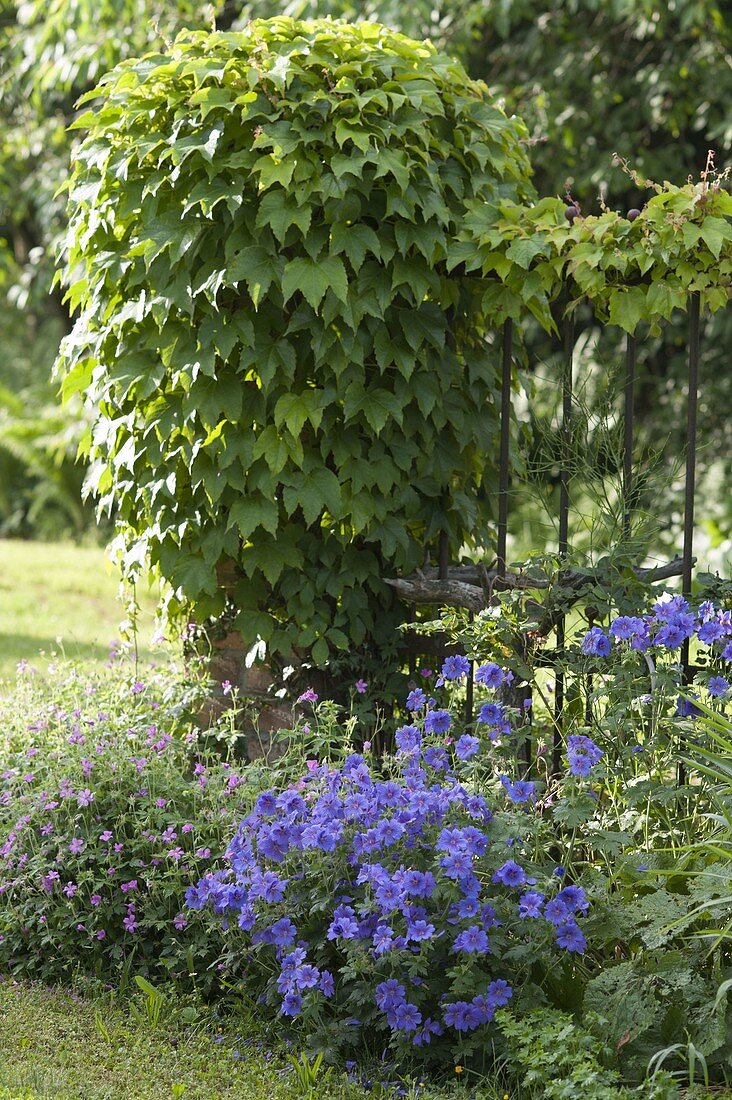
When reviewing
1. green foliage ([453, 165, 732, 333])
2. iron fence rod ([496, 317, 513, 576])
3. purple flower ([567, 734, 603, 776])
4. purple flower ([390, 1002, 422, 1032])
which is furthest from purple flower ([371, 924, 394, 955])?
green foliage ([453, 165, 732, 333])

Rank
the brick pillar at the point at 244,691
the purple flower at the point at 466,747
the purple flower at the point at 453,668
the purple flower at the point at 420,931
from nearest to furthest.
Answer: the purple flower at the point at 420,931
the purple flower at the point at 466,747
the purple flower at the point at 453,668
the brick pillar at the point at 244,691

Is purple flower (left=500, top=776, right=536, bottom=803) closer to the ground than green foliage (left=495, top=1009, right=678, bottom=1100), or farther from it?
farther from it

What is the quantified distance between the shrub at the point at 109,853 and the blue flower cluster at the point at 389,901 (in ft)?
0.79

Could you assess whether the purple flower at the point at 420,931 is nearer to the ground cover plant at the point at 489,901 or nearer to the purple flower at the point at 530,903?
the ground cover plant at the point at 489,901

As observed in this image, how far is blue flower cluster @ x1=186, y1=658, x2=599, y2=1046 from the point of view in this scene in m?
2.53

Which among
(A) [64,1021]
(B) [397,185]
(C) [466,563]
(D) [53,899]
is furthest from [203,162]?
(A) [64,1021]

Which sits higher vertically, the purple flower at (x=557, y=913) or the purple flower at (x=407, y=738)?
the purple flower at (x=407, y=738)

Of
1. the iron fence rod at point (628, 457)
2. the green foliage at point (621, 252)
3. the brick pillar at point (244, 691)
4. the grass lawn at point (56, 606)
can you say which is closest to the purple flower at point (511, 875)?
the iron fence rod at point (628, 457)

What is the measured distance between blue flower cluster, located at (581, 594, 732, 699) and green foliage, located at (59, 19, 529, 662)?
2.55 ft

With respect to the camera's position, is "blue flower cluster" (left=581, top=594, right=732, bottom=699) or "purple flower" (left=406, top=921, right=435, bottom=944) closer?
"purple flower" (left=406, top=921, right=435, bottom=944)

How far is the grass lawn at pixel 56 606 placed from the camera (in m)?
6.09

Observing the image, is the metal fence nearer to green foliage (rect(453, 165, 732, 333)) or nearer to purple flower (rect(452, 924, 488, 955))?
green foliage (rect(453, 165, 732, 333))

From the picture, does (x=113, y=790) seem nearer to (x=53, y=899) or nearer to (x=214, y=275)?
(x=53, y=899)

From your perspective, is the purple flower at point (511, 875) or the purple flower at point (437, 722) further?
the purple flower at point (437, 722)
